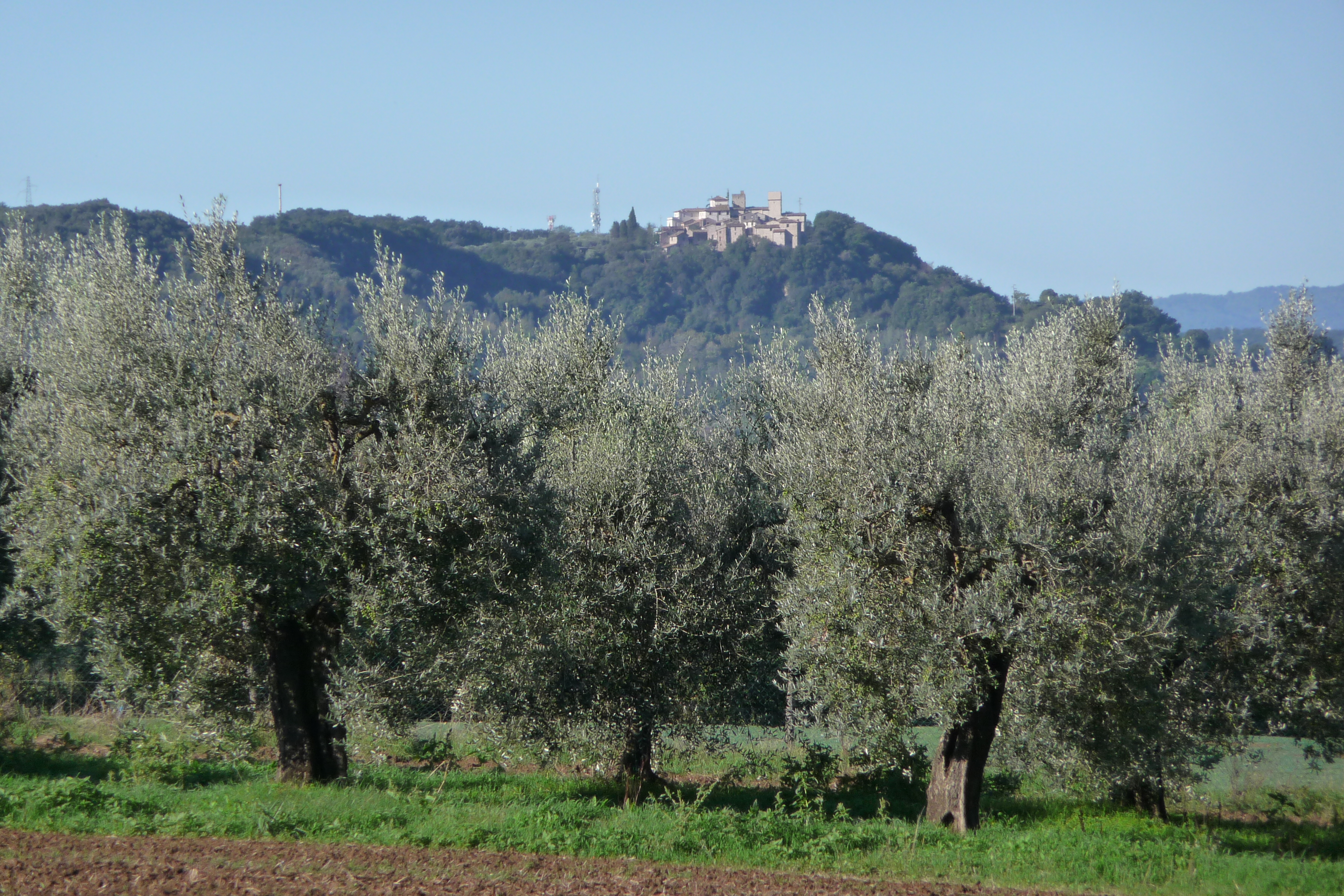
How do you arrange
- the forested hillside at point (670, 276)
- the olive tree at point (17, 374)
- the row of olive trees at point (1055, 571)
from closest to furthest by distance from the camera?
the row of olive trees at point (1055, 571)
the olive tree at point (17, 374)
the forested hillside at point (670, 276)

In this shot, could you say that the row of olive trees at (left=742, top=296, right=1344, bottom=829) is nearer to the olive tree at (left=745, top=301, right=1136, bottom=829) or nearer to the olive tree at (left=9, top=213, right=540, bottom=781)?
the olive tree at (left=745, top=301, right=1136, bottom=829)

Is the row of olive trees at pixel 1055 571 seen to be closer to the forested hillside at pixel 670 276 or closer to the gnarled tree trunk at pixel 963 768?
the gnarled tree trunk at pixel 963 768

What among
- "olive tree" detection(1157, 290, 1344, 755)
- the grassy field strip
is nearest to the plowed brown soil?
the grassy field strip

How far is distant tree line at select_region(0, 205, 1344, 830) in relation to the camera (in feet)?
36.7

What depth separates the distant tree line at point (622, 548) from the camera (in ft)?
36.7

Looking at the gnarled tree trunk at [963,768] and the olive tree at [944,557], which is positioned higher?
the olive tree at [944,557]

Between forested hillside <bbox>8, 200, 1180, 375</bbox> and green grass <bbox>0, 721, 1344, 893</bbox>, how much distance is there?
8501 centimetres

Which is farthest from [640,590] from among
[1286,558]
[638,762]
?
[1286,558]

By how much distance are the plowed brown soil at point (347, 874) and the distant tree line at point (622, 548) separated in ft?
7.83

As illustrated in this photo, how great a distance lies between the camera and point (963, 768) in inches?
517

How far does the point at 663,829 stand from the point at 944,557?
4733 millimetres

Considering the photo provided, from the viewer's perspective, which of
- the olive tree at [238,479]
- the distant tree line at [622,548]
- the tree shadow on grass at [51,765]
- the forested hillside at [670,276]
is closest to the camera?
the olive tree at [238,479]

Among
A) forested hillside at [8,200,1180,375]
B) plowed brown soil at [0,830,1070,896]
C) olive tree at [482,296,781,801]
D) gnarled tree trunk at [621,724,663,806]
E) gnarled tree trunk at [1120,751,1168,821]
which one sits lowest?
gnarled tree trunk at [1120,751,1168,821]

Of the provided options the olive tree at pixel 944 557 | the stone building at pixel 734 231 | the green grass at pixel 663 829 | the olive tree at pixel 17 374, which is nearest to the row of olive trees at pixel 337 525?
the olive tree at pixel 17 374
